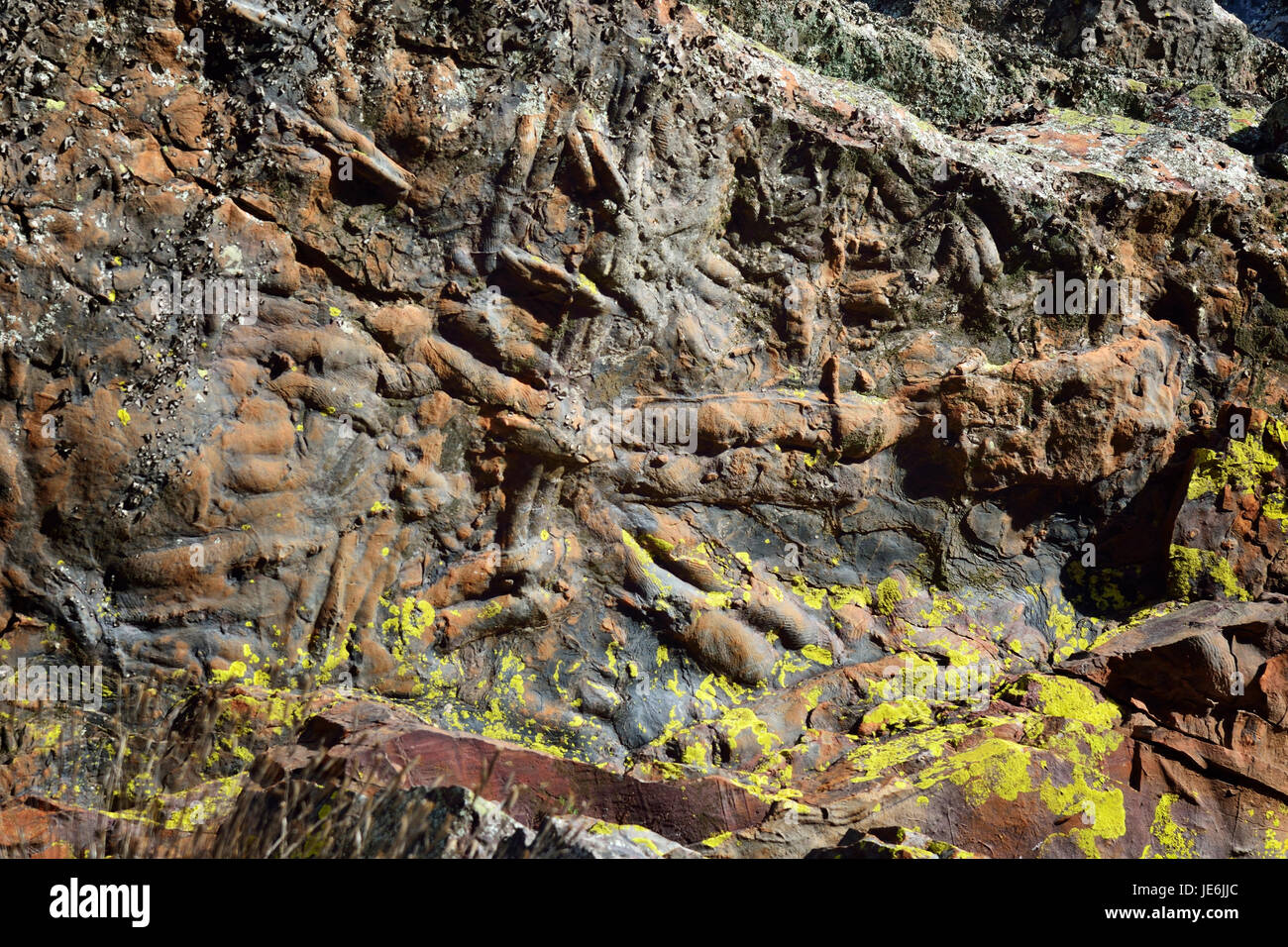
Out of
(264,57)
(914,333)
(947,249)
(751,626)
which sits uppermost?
(264,57)

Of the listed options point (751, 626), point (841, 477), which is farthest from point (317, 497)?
point (841, 477)

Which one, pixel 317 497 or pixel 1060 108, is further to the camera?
pixel 1060 108

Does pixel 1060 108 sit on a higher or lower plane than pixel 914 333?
higher

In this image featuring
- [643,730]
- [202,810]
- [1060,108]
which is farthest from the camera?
[1060,108]

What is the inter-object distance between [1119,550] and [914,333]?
1.98m

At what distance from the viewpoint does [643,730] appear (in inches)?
217

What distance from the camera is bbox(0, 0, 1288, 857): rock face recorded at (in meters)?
4.62

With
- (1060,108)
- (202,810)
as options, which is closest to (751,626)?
(202,810)

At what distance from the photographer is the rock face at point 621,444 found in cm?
462

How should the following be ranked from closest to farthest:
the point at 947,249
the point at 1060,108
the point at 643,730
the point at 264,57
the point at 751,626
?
the point at 264,57
the point at 643,730
the point at 751,626
the point at 947,249
the point at 1060,108

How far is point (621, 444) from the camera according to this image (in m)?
5.80

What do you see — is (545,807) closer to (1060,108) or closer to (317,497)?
(317,497)

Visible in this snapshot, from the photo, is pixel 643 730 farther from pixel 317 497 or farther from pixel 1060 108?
pixel 1060 108

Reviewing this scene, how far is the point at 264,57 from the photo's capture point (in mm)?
5043
